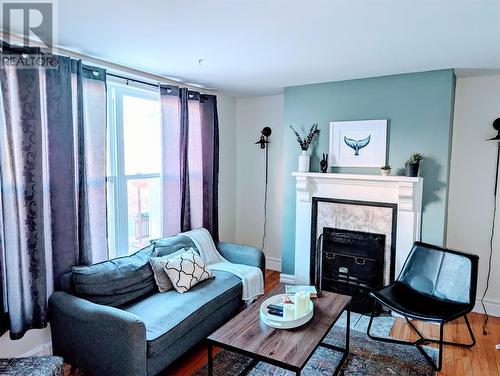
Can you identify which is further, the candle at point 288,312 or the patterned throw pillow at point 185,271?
the patterned throw pillow at point 185,271

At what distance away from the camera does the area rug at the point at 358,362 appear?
2.38 metres

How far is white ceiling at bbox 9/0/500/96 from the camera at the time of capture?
179 centimetres

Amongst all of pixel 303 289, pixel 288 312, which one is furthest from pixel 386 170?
pixel 288 312

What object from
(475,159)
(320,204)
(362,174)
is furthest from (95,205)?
(475,159)

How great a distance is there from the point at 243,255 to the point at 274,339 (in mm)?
1540

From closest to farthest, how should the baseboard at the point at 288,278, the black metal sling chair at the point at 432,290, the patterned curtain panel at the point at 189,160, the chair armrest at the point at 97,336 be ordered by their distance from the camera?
the chair armrest at the point at 97,336, the black metal sling chair at the point at 432,290, the patterned curtain panel at the point at 189,160, the baseboard at the point at 288,278

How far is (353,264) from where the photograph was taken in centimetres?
341

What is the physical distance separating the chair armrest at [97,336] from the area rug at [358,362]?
589 mm

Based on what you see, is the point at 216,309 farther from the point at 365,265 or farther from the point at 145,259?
the point at 365,265

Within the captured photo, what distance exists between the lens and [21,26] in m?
2.09

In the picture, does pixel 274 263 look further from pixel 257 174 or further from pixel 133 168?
pixel 133 168

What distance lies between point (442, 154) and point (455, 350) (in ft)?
5.40

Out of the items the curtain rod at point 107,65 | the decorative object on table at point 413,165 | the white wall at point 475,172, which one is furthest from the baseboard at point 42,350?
the white wall at point 475,172

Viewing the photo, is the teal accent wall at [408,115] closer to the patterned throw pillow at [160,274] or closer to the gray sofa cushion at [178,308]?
the gray sofa cushion at [178,308]
